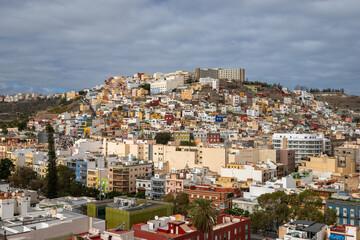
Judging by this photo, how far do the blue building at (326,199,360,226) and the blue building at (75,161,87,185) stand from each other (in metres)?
33.4

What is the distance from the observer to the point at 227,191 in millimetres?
42312

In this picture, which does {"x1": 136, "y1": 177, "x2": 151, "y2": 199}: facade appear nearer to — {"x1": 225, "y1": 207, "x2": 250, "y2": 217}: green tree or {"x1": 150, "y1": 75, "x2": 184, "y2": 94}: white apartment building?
{"x1": 225, "y1": 207, "x2": 250, "y2": 217}: green tree

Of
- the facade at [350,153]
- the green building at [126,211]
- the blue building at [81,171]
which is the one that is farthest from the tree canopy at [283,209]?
the blue building at [81,171]

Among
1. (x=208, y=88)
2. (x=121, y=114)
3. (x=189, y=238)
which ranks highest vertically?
(x=208, y=88)

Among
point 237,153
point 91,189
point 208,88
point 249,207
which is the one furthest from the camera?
point 208,88

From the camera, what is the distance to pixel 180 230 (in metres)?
26.4

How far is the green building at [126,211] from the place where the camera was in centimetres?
3022

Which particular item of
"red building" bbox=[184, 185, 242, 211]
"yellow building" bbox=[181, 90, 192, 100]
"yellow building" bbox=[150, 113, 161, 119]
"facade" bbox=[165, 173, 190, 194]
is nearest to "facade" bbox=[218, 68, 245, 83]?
"yellow building" bbox=[181, 90, 192, 100]

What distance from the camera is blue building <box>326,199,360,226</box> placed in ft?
109

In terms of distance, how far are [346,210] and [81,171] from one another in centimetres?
3551

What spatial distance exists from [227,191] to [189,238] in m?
16.5

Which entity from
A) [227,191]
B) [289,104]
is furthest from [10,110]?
[227,191]

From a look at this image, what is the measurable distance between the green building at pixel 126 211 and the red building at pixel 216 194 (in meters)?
8.70

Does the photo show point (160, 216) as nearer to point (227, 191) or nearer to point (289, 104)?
point (227, 191)
